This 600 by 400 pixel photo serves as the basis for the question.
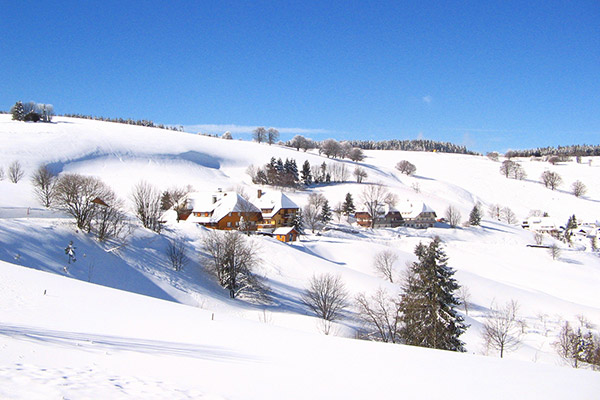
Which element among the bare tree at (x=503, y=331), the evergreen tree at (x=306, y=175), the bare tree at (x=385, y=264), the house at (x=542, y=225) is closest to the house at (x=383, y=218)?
the evergreen tree at (x=306, y=175)

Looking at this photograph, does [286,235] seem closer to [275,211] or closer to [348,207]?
[275,211]

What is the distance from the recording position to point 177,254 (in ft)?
110

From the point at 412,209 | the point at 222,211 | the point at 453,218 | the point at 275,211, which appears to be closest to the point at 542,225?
the point at 453,218

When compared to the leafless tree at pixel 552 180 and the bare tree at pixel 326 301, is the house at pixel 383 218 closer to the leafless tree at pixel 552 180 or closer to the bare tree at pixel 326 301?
the bare tree at pixel 326 301

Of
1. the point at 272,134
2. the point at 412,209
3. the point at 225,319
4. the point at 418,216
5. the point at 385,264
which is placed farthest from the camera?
the point at 272,134

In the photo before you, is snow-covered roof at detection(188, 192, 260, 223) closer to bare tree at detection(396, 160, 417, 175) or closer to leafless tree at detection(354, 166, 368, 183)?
leafless tree at detection(354, 166, 368, 183)

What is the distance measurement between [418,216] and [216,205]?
44034 mm

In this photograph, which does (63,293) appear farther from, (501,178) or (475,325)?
(501,178)

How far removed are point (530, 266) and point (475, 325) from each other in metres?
28.9

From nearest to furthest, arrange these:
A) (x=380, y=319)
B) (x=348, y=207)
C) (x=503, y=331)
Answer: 1. (x=380, y=319)
2. (x=503, y=331)
3. (x=348, y=207)

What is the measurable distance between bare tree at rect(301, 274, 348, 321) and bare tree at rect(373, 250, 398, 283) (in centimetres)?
1130

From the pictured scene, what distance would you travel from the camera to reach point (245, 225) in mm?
54719

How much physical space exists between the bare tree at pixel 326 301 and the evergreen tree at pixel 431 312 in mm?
7788

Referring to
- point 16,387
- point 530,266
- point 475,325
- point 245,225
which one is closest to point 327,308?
point 475,325
